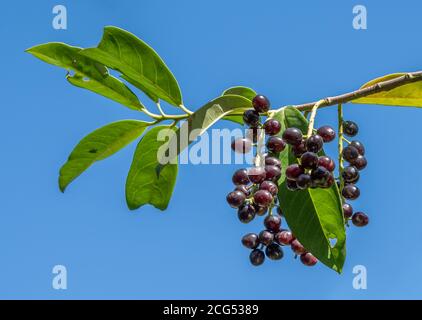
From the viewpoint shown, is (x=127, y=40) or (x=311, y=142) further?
(x=127, y=40)

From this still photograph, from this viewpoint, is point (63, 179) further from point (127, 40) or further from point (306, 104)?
point (306, 104)

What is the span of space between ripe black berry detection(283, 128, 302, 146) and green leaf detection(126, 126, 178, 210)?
0.50 metres

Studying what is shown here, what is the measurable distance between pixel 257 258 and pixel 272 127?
31 cm

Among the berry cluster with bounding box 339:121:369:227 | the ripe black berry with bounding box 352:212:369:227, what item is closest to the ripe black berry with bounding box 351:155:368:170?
the berry cluster with bounding box 339:121:369:227

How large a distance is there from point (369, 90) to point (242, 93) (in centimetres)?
39

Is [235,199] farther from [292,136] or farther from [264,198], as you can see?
[292,136]

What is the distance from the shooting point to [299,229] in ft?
5.20

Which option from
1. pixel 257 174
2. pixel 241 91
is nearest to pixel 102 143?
pixel 241 91

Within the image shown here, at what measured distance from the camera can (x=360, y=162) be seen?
1.64m

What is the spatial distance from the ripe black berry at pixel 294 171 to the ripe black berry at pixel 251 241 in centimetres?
21

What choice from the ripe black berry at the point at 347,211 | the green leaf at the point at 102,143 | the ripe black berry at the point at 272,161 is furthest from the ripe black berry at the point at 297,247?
the green leaf at the point at 102,143

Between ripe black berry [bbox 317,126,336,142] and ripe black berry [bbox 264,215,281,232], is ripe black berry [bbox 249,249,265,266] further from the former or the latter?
ripe black berry [bbox 317,126,336,142]

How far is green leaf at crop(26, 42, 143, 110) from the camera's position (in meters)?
1.82

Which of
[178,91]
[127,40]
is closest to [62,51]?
[127,40]
